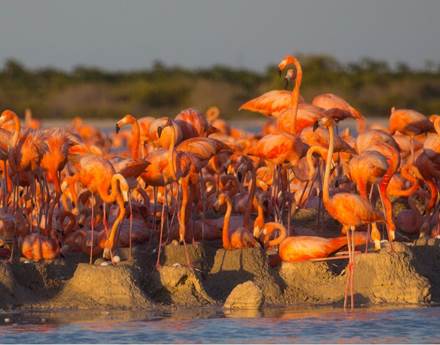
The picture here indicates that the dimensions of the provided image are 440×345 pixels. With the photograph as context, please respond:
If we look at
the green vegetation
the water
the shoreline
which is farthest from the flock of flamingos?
the green vegetation

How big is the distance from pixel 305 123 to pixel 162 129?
54.0 inches

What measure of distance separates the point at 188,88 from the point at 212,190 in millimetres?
36564

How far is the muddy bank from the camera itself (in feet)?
31.9

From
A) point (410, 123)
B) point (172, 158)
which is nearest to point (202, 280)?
point (172, 158)

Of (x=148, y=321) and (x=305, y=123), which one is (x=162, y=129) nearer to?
(x=305, y=123)

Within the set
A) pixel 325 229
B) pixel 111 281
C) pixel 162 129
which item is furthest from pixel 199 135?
pixel 111 281

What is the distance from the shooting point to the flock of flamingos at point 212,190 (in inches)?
396

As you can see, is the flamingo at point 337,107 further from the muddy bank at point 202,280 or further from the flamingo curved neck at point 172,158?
the flamingo curved neck at point 172,158

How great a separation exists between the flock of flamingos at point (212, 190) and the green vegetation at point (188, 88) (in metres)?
32.1

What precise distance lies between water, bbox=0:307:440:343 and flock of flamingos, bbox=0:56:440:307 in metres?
0.57

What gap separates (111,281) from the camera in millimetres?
9711

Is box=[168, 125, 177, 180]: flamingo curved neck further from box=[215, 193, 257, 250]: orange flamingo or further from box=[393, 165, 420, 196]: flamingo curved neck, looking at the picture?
box=[393, 165, 420, 196]: flamingo curved neck

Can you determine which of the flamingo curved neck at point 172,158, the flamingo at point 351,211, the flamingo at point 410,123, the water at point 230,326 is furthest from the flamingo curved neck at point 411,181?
the flamingo curved neck at point 172,158

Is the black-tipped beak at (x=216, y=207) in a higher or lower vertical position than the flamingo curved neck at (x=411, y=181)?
lower
